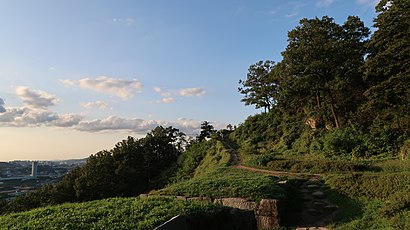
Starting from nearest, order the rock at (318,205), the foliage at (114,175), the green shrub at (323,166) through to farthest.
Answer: the rock at (318,205), the green shrub at (323,166), the foliage at (114,175)

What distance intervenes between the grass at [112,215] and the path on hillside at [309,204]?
3.60m

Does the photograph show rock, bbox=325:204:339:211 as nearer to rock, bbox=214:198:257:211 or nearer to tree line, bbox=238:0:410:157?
rock, bbox=214:198:257:211

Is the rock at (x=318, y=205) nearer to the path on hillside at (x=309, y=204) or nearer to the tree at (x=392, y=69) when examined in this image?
the path on hillside at (x=309, y=204)

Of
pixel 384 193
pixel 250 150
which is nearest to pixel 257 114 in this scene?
pixel 250 150

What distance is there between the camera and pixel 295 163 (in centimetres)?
1376

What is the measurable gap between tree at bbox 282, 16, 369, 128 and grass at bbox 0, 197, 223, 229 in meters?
14.9

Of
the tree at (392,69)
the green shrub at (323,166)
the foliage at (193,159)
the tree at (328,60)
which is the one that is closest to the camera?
the green shrub at (323,166)

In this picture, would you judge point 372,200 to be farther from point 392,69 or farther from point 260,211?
point 392,69

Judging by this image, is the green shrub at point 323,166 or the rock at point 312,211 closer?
the rock at point 312,211

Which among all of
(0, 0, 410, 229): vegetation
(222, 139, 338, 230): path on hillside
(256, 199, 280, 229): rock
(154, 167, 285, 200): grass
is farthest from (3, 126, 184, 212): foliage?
(256, 199, 280, 229): rock

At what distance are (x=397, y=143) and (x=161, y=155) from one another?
76.2 feet

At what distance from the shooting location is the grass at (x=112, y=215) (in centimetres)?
459

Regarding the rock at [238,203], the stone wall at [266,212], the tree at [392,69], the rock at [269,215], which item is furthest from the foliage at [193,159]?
the rock at [269,215]

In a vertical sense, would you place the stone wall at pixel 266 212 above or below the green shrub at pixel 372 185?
below
